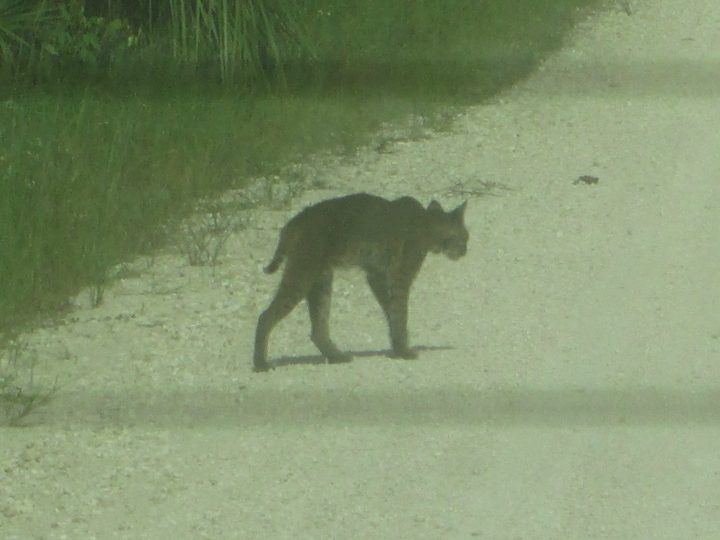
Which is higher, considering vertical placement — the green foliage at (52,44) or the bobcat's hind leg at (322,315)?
the green foliage at (52,44)

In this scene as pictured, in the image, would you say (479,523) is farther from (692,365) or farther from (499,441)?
(692,365)

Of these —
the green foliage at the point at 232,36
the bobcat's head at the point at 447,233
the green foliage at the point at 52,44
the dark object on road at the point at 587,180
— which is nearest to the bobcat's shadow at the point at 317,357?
the bobcat's head at the point at 447,233

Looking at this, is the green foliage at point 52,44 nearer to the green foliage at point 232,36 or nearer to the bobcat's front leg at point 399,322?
the green foliage at point 232,36

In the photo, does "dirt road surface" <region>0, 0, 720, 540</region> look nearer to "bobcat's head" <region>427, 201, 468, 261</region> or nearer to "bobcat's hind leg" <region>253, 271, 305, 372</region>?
"bobcat's hind leg" <region>253, 271, 305, 372</region>

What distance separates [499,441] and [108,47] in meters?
5.45

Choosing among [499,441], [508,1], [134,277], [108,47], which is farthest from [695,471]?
[508,1]

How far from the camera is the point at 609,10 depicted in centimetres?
1267

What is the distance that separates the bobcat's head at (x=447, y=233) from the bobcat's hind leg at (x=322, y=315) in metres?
0.57

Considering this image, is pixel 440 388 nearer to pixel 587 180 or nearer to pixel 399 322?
pixel 399 322

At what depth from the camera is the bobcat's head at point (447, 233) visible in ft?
22.3

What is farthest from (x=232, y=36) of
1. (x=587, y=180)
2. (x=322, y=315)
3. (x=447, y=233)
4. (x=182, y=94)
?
(x=322, y=315)

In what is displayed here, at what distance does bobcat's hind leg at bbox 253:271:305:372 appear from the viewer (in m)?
6.23

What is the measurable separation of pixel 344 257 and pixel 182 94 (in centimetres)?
358

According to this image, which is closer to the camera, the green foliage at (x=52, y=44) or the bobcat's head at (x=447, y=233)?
the bobcat's head at (x=447, y=233)
